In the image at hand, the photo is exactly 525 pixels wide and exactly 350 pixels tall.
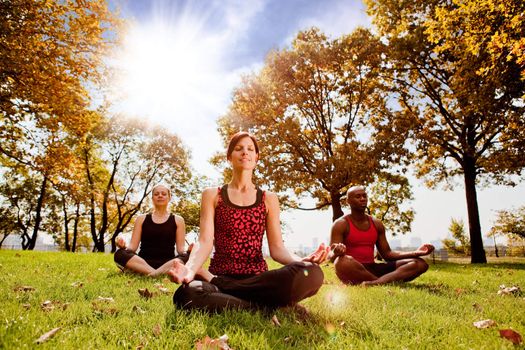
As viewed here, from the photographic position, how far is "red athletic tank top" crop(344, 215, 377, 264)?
7.41 meters

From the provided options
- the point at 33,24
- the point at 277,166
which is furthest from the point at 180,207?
the point at 33,24

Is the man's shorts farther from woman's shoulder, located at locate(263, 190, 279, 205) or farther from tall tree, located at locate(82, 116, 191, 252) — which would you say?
tall tree, located at locate(82, 116, 191, 252)

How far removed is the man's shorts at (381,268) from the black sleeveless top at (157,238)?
4.30 meters

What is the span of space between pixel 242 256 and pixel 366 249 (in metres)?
4.33

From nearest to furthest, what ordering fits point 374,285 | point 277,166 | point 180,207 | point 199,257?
point 199,257 < point 374,285 < point 277,166 < point 180,207

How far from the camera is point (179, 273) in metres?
3.02

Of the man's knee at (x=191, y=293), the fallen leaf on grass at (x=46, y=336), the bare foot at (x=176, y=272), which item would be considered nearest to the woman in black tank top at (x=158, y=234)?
the man's knee at (x=191, y=293)

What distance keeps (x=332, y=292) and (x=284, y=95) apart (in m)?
17.1

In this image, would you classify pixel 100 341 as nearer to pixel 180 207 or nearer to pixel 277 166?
pixel 277 166

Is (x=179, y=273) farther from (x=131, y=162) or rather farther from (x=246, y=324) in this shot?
(x=131, y=162)

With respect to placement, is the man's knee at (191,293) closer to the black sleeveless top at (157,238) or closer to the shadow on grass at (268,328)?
the shadow on grass at (268,328)

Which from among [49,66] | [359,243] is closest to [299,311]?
[359,243]

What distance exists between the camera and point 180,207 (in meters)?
38.0

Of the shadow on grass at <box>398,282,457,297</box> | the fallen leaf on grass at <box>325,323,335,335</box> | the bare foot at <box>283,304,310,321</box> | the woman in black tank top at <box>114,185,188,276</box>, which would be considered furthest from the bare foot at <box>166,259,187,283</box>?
the woman in black tank top at <box>114,185,188,276</box>
